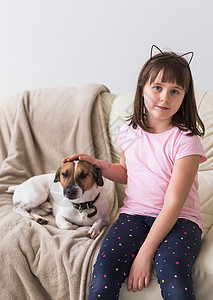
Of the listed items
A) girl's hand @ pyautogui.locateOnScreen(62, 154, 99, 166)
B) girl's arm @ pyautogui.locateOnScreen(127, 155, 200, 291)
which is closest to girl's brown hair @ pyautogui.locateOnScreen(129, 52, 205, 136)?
girl's arm @ pyautogui.locateOnScreen(127, 155, 200, 291)

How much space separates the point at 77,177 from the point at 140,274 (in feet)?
1.69

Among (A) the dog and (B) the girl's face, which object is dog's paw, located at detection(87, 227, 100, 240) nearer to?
(A) the dog

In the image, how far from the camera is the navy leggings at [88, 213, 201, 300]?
3.71ft

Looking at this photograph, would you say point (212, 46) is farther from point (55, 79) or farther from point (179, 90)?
point (55, 79)

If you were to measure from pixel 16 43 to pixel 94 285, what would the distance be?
6.99 feet

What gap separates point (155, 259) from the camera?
125 cm

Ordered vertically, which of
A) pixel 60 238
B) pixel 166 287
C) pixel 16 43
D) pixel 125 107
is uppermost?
pixel 16 43

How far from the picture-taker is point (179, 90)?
138 centimetres

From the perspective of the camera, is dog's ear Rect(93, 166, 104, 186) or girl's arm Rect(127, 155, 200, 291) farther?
dog's ear Rect(93, 166, 104, 186)

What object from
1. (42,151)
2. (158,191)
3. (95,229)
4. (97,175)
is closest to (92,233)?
(95,229)

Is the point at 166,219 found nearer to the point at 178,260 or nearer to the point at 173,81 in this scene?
the point at 178,260

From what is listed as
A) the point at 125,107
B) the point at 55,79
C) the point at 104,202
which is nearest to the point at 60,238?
the point at 104,202

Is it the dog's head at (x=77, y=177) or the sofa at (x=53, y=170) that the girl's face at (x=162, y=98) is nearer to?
the dog's head at (x=77, y=177)

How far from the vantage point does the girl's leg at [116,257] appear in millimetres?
1171
